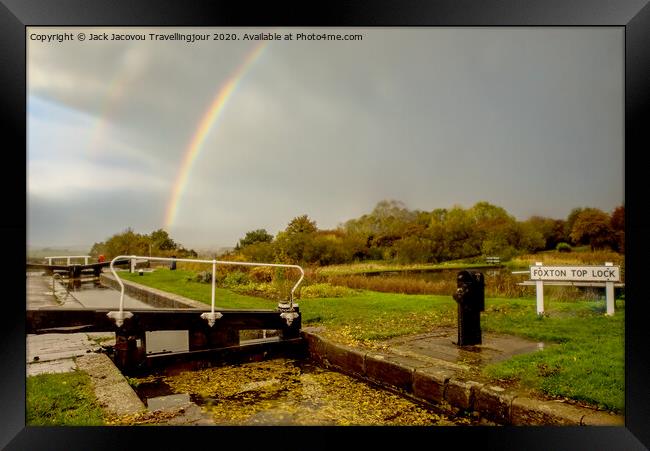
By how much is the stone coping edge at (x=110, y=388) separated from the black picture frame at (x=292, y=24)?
0.42 meters

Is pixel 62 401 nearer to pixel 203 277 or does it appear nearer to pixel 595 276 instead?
pixel 595 276

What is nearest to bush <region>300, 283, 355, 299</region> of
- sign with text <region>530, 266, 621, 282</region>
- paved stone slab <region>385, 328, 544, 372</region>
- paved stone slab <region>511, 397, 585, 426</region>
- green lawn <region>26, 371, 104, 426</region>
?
paved stone slab <region>385, 328, 544, 372</region>

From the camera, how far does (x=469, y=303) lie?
441cm

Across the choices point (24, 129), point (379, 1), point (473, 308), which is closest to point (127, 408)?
point (24, 129)

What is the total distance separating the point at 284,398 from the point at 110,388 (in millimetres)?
1549

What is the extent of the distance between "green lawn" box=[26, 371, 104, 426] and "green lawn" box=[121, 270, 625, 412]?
2.57 meters

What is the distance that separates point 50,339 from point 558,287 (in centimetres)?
738

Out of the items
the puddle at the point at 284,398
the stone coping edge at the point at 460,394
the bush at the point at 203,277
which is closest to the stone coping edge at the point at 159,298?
the bush at the point at 203,277

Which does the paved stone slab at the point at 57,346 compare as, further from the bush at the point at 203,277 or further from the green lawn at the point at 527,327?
the bush at the point at 203,277

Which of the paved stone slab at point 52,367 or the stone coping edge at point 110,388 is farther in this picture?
the paved stone slab at point 52,367

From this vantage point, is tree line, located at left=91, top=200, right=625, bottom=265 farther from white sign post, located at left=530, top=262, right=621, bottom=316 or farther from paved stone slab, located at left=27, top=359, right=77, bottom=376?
paved stone slab, located at left=27, top=359, right=77, bottom=376

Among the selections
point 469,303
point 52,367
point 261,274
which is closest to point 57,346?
point 52,367

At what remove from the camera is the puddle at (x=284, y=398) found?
3.75 meters

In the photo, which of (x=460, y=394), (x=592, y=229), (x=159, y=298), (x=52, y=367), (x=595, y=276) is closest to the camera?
(x=460, y=394)
